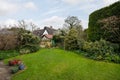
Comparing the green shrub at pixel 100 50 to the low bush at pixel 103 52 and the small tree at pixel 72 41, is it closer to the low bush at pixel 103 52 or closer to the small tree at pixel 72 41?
the low bush at pixel 103 52

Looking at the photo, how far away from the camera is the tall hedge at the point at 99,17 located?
17.2m

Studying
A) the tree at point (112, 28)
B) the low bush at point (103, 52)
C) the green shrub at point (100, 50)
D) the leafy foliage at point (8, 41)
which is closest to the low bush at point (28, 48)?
the leafy foliage at point (8, 41)

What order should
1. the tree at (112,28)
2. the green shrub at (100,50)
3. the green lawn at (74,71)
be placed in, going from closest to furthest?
the green lawn at (74,71) → the green shrub at (100,50) → the tree at (112,28)

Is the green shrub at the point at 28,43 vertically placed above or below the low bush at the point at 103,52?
above

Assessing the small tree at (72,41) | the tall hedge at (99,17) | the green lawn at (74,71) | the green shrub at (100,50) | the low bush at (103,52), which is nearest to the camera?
the green lawn at (74,71)

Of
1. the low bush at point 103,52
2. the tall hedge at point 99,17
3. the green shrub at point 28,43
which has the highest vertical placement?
the tall hedge at point 99,17

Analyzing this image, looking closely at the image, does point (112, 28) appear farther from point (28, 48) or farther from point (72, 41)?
point (28, 48)

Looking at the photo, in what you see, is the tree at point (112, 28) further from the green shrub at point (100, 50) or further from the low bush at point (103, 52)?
the green shrub at point (100, 50)

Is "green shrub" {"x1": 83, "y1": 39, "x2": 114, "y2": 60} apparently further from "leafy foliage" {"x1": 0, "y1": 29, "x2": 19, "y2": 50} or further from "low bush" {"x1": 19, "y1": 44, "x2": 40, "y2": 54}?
"leafy foliage" {"x1": 0, "y1": 29, "x2": 19, "y2": 50}

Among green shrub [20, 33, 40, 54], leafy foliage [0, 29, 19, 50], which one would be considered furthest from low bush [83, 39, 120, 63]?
leafy foliage [0, 29, 19, 50]

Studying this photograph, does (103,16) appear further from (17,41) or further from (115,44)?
(17,41)

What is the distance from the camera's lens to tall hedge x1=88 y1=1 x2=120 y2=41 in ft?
56.5

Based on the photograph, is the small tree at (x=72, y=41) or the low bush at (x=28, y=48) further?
the low bush at (x=28, y=48)

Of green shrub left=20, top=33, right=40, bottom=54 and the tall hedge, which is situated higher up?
the tall hedge
